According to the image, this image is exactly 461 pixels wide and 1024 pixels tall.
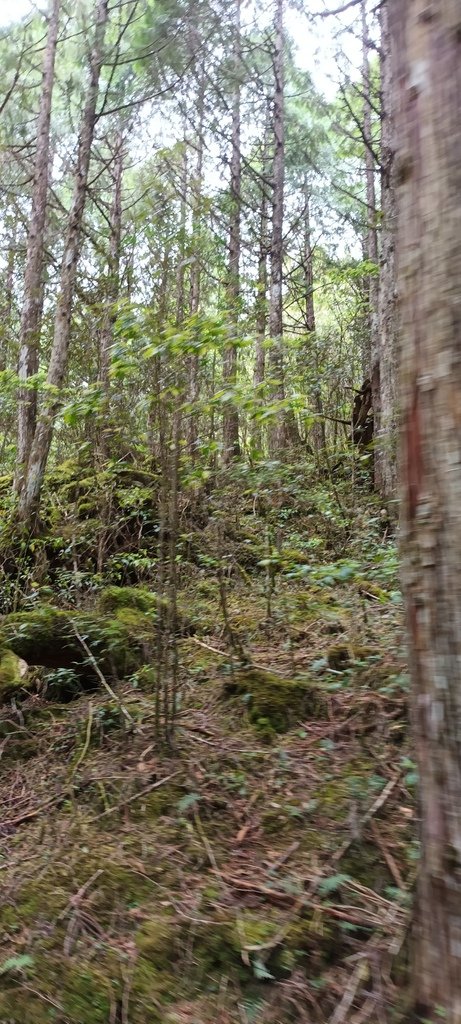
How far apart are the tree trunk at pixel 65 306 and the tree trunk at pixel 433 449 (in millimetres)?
6393

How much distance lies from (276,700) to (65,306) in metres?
7.29

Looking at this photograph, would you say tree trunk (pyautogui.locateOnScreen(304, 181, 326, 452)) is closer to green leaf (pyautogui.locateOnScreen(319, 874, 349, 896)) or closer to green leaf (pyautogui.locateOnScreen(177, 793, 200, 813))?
green leaf (pyautogui.locateOnScreen(177, 793, 200, 813))

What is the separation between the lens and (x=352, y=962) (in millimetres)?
2201

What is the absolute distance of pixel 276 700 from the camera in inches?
162

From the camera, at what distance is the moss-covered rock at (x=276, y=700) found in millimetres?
3992

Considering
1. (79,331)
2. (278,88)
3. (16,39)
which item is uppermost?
(16,39)

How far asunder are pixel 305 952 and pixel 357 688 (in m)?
1.95


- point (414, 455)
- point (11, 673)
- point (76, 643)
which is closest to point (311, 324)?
point (76, 643)

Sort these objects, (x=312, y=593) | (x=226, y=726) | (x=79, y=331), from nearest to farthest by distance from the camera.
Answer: (x=226, y=726) < (x=312, y=593) < (x=79, y=331)

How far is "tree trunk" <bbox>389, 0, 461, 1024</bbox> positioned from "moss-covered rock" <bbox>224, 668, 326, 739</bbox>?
2.12 metres

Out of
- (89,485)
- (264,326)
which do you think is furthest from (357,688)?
(264,326)

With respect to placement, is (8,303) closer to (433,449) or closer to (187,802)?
(187,802)

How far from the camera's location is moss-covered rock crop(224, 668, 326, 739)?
3.99m

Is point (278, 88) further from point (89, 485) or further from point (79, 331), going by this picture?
point (89, 485)
